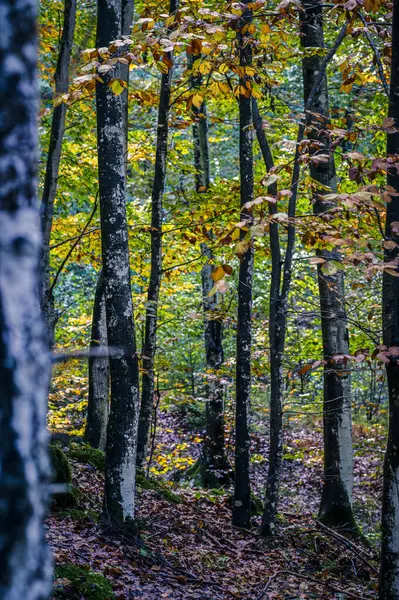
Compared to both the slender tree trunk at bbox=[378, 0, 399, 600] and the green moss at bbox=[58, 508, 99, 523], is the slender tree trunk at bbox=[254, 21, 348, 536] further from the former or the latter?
the slender tree trunk at bbox=[378, 0, 399, 600]

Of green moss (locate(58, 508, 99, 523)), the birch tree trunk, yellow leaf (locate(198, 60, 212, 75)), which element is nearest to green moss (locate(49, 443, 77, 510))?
green moss (locate(58, 508, 99, 523))

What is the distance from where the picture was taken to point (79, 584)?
4.58m

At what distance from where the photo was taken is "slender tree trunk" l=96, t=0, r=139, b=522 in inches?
244

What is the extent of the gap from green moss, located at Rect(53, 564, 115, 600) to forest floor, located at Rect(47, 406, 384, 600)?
2.3 inches

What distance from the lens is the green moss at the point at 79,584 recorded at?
446 cm

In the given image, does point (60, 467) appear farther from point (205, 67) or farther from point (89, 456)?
point (205, 67)

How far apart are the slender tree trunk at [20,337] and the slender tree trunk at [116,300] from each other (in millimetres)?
4912

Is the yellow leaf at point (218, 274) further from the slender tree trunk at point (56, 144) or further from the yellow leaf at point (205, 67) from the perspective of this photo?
the slender tree trunk at point (56, 144)

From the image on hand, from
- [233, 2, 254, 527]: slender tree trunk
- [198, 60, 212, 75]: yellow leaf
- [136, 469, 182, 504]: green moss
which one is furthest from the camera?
[136, 469, 182, 504]: green moss

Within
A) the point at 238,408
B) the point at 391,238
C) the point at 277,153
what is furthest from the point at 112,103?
the point at 277,153

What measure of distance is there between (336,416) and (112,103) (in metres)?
6.02

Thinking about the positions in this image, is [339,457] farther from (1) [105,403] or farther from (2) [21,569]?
(2) [21,569]

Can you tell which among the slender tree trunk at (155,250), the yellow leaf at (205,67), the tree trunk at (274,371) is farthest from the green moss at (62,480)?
the yellow leaf at (205,67)

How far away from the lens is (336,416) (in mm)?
9414
